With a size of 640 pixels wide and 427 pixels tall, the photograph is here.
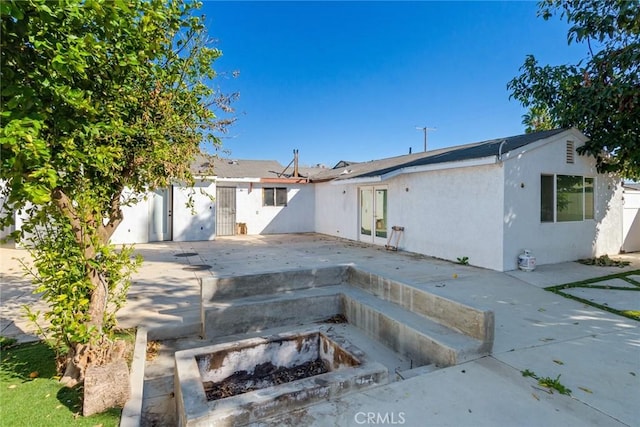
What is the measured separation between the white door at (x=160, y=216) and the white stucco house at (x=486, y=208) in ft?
0.14

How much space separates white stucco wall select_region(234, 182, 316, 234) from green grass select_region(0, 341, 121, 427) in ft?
45.9

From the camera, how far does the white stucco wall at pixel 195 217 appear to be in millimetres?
14992

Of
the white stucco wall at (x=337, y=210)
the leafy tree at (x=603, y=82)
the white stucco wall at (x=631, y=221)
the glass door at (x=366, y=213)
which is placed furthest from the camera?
the white stucco wall at (x=337, y=210)

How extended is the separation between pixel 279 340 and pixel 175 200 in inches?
492

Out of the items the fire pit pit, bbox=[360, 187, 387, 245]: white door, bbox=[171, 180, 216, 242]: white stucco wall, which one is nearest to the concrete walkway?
the fire pit pit

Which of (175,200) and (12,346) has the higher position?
(175,200)

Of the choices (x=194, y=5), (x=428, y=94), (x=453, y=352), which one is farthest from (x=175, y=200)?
(x=428, y=94)

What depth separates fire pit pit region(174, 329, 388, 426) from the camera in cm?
262

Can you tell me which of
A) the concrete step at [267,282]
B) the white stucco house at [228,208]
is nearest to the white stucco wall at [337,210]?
the white stucco house at [228,208]

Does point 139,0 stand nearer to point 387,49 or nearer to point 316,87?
point 387,49

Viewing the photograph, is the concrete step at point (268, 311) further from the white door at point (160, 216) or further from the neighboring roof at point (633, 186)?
the neighboring roof at point (633, 186)

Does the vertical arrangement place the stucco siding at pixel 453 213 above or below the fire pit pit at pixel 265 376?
above

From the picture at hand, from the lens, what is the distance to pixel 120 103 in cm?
328

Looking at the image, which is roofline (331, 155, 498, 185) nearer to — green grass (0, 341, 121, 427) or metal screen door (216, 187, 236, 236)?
metal screen door (216, 187, 236, 236)
